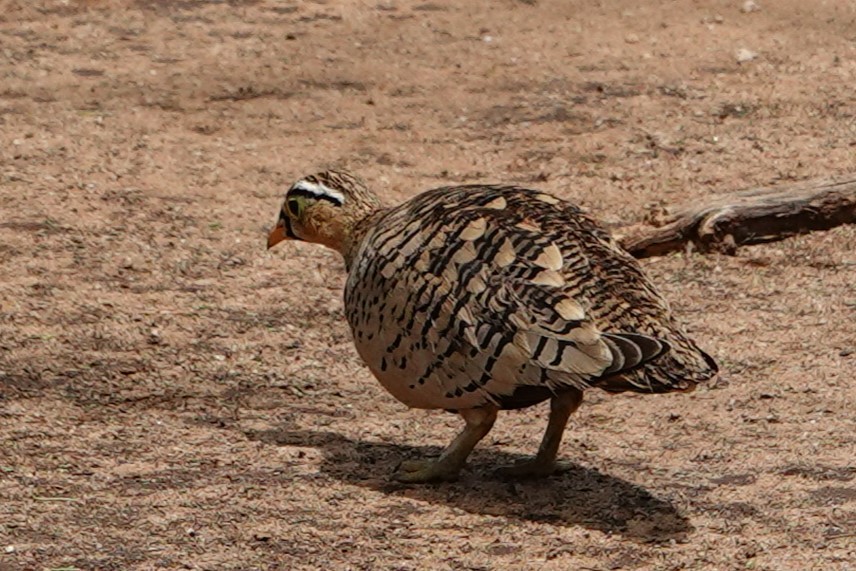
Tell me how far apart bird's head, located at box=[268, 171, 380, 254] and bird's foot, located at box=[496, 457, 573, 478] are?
1.23 m

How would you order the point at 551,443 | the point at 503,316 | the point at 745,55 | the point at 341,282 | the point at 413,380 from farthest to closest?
the point at 745,55
the point at 341,282
the point at 551,443
the point at 413,380
the point at 503,316

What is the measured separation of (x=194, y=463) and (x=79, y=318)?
1.84 meters

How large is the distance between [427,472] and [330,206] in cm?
131

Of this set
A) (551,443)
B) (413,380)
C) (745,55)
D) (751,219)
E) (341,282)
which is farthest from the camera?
(745,55)

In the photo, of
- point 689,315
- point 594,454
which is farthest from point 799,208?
point 594,454

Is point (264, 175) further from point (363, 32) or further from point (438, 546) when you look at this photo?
point (438, 546)

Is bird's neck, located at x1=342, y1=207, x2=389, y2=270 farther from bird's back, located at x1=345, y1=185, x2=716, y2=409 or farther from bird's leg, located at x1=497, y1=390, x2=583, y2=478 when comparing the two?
bird's leg, located at x1=497, y1=390, x2=583, y2=478

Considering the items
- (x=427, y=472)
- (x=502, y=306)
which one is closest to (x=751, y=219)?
(x=427, y=472)

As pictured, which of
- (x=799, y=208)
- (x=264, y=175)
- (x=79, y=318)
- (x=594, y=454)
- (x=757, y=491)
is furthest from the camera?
(x=264, y=175)

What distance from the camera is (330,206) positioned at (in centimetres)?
684

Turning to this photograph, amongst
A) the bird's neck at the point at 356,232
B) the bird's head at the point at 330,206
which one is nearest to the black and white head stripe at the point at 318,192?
the bird's head at the point at 330,206

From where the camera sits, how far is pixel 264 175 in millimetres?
9844

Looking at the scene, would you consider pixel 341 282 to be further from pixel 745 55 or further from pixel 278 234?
pixel 745 55

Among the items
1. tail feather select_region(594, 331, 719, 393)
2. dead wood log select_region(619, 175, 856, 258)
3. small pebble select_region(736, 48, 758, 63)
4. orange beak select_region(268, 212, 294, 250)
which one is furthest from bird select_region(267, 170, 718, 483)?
small pebble select_region(736, 48, 758, 63)
